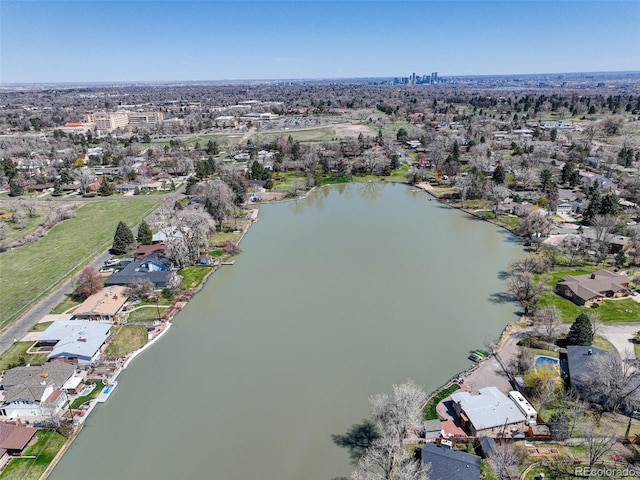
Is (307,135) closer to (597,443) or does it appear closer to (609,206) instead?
(609,206)

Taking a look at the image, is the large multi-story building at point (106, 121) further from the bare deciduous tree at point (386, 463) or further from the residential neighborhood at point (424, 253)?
the bare deciduous tree at point (386, 463)

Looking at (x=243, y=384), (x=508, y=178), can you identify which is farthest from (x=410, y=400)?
(x=508, y=178)

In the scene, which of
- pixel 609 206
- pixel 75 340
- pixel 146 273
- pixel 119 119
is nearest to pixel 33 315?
pixel 75 340

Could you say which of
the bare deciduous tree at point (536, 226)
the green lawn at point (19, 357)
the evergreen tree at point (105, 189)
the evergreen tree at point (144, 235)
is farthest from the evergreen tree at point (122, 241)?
the bare deciduous tree at point (536, 226)

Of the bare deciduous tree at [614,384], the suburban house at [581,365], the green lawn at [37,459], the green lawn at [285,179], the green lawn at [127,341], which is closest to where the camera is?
the green lawn at [37,459]

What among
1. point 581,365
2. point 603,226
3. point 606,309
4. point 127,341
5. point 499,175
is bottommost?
point 127,341

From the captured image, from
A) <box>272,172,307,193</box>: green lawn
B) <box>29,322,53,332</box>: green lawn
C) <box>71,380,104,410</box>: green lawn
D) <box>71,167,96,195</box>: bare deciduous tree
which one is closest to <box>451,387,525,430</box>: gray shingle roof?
<box>71,380,104,410</box>: green lawn
